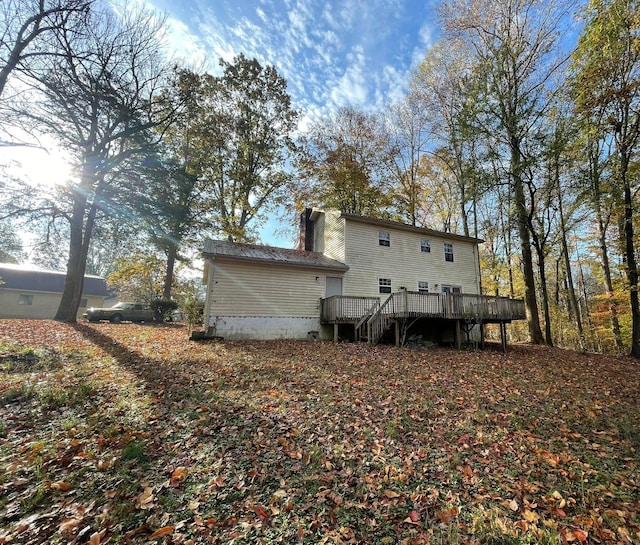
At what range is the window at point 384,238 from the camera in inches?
636

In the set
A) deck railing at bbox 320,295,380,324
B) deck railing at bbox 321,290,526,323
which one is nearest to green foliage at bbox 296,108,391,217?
deck railing at bbox 320,295,380,324

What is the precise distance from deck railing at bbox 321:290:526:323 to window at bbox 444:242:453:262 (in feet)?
16.4

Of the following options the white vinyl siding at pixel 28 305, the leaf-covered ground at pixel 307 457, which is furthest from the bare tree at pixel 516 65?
the white vinyl siding at pixel 28 305

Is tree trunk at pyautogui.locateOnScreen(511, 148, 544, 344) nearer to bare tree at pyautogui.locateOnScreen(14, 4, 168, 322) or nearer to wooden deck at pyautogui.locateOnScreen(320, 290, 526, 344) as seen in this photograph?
wooden deck at pyautogui.locateOnScreen(320, 290, 526, 344)

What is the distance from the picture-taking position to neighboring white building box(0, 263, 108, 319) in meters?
26.8

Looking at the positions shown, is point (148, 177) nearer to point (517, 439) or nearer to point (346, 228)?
point (346, 228)

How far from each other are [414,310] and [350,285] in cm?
363

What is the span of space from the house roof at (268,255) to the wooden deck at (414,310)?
196cm

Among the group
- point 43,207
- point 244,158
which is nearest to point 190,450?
point 43,207

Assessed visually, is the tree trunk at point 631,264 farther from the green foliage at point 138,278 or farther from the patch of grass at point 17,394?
the green foliage at point 138,278

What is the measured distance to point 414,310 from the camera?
1252 cm

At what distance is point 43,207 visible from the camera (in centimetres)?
1348

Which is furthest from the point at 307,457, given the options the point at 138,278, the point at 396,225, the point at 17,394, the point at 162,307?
the point at 138,278

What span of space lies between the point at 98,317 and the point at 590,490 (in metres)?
23.3
